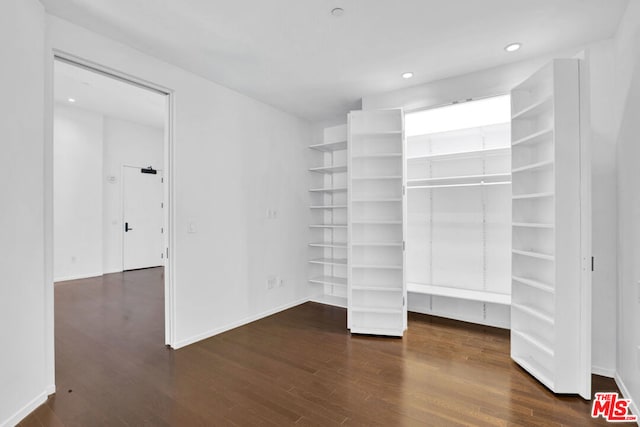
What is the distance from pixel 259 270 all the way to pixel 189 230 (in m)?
1.16

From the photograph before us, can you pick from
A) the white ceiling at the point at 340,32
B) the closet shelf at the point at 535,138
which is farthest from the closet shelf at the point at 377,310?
the white ceiling at the point at 340,32

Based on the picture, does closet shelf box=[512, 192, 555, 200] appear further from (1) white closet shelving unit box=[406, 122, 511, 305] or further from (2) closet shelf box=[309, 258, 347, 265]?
(2) closet shelf box=[309, 258, 347, 265]

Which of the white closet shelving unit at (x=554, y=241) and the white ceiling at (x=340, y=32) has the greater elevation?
the white ceiling at (x=340, y=32)

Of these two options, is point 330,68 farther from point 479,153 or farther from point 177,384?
point 177,384

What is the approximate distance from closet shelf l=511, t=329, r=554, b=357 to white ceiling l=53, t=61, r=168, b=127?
4.85 metres

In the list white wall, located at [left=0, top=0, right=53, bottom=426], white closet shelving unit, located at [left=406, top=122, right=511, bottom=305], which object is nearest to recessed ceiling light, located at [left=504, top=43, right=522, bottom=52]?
white closet shelving unit, located at [left=406, top=122, right=511, bottom=305]

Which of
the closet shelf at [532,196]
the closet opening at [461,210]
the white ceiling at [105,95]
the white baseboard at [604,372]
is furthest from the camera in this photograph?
the white ceiling at [105,95]

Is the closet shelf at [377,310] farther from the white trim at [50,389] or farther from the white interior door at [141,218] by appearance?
the white interior door at [141,218]

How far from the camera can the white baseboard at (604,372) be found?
250 centimetres

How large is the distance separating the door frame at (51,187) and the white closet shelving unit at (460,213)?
2.74 metres

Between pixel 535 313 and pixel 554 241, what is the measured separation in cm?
62

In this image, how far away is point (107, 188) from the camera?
6.27 m

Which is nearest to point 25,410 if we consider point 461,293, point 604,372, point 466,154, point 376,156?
point 376,156

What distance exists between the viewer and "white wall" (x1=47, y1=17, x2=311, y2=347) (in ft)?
10.1
